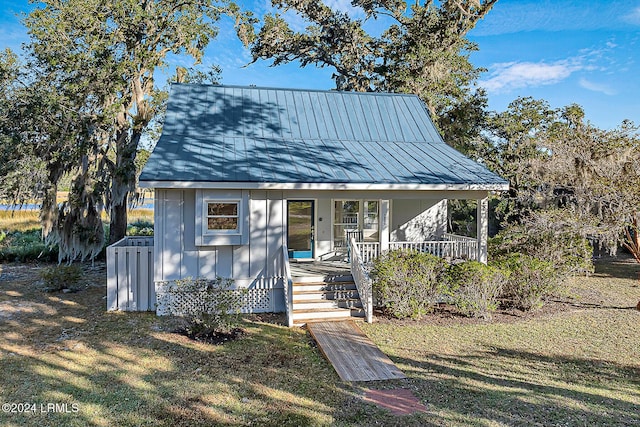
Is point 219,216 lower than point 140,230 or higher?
higher

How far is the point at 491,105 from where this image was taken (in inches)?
689

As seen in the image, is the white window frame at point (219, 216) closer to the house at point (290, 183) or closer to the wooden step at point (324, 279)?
the house at point (290, 183)

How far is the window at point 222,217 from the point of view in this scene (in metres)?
8.35

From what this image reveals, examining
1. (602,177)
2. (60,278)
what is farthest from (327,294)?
(602,177)

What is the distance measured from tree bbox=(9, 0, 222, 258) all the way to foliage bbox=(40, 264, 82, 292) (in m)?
1.68

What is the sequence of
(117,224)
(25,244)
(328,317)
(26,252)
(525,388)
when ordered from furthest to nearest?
(25,244) → (26,252) → (117,224) → (328,317) → (525,388)

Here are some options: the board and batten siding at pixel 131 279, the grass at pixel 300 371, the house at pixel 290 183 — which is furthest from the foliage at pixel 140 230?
the grass at pixel 300 371

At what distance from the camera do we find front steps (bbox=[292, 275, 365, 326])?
8150mm

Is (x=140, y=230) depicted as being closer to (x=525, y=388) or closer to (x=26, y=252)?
(x=26, y=252)

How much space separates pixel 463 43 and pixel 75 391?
1777 cm

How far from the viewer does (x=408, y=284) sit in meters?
8.20

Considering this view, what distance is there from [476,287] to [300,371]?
4.46 m

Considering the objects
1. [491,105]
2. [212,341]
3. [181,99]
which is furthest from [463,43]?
[212,341]

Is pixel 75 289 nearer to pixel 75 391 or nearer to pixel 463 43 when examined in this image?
pixel 75 391
